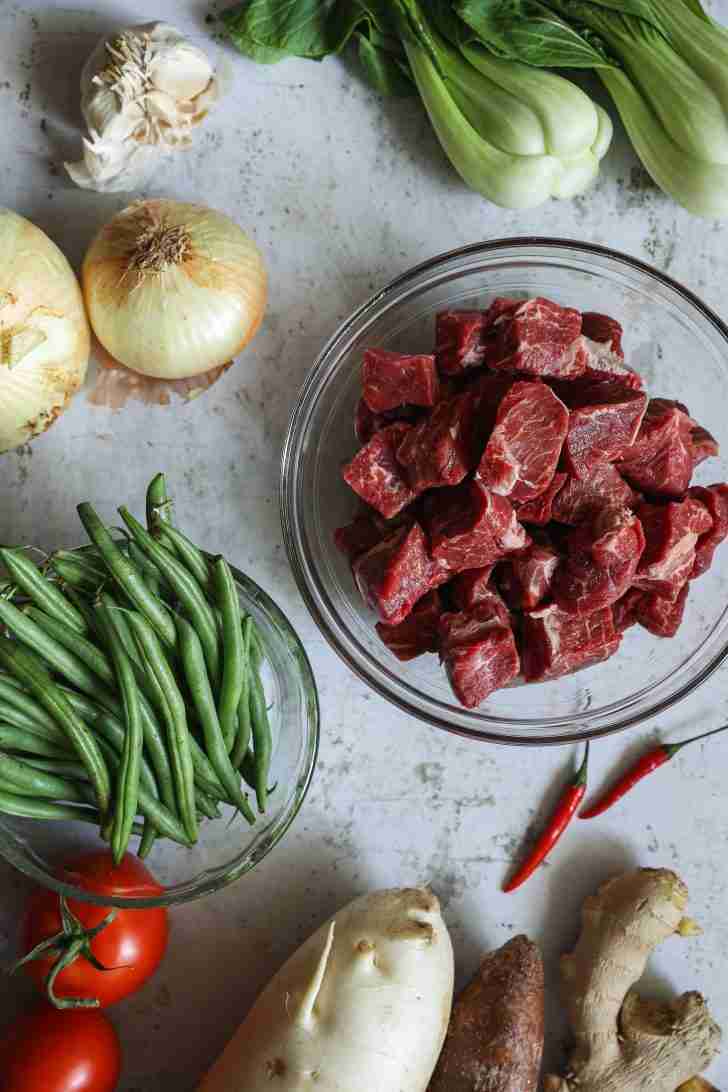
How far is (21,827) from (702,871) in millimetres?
1354

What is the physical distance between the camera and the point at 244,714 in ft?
5.57

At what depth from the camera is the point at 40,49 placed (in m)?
1.93

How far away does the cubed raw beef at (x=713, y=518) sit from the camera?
1813 millimetres

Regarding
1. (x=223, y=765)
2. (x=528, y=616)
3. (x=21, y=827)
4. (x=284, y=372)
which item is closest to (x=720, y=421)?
(x=528, y=616)

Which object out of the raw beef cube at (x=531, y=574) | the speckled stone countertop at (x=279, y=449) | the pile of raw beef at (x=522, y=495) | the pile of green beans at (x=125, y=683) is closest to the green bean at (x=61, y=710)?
the pile of green beans at (x=125, y=683)

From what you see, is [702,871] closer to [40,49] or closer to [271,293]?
[271,293]

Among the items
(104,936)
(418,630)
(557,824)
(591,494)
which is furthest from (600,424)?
(104,936)

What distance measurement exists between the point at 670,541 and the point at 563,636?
0.24 metres

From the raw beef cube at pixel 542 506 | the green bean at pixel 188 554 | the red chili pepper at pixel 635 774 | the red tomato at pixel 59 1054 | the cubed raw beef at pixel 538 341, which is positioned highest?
the cubed raw beef at pixel 538 341

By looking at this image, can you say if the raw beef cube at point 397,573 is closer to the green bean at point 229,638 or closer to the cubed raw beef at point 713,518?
the green bean at point 229,638

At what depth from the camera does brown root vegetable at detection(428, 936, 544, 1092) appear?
1.88 m

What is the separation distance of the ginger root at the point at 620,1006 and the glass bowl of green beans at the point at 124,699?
712 millimetres

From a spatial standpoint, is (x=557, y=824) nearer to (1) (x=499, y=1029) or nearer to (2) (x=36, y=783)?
(1) (x=499, y=1029)

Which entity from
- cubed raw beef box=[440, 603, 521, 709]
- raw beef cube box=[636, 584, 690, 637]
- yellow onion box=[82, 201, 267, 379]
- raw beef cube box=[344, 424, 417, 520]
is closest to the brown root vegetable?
cubed raw beef box=[440, 603, 521, 709]
